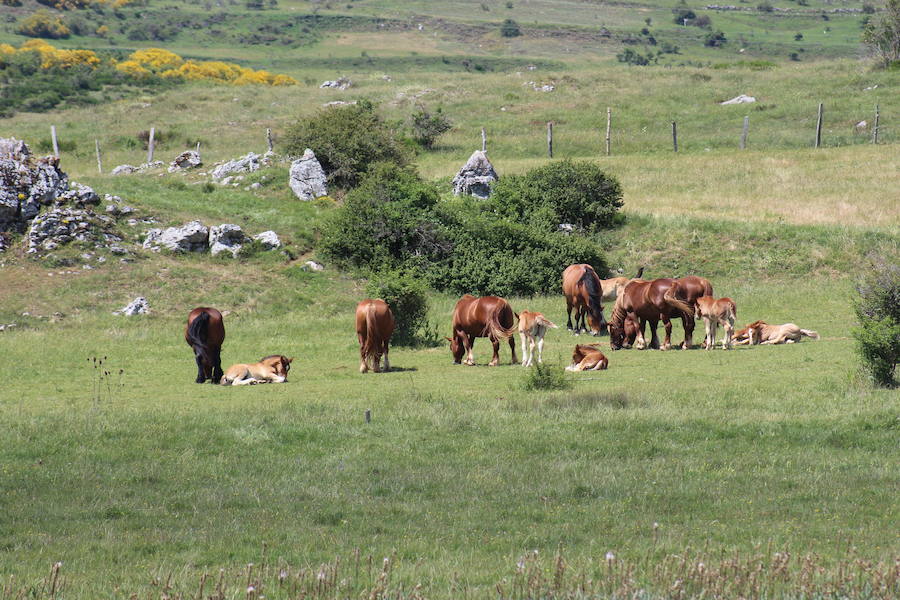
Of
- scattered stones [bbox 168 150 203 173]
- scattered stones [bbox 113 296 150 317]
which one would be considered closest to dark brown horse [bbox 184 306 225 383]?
scattered stones [bbox 113 296 150 317]

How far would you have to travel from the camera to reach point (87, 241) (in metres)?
33.3

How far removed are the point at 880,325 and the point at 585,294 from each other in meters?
10.3

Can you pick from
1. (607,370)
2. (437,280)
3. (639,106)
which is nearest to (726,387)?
(607,370)

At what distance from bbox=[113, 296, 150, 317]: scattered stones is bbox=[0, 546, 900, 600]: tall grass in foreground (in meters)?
21.3

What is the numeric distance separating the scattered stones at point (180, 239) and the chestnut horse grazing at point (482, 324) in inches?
583

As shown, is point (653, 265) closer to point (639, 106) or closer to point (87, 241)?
point (87, 241)

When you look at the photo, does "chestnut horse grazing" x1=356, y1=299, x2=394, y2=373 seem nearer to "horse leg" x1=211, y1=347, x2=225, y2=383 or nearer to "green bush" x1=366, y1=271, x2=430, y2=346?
"horse leg" x1=211, y1=347, x2=225, y2=383

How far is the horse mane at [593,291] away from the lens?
87.0ft

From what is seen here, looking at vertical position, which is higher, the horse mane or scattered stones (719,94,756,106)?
scattered stones (719,94,756,106)

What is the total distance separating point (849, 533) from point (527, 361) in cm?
1300

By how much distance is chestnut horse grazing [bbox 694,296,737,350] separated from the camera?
2383cm

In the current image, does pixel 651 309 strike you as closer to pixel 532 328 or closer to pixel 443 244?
pixel 532 328

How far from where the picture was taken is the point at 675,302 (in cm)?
2361

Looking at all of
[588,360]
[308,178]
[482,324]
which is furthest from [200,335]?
[308,178]
